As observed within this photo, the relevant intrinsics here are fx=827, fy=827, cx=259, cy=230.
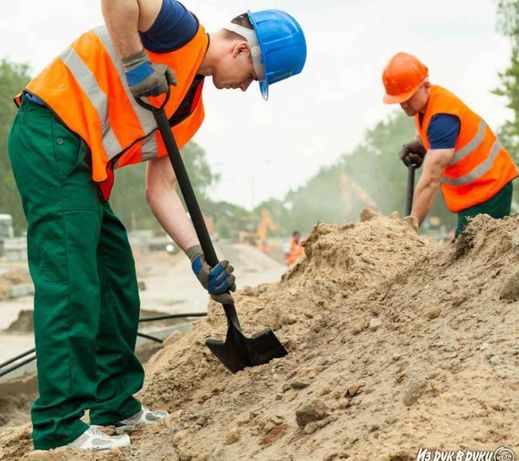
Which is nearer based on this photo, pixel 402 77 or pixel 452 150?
pixel 452 150

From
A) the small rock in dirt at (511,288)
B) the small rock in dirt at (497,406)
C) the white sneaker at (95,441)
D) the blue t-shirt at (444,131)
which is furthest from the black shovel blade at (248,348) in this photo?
the blue t-shirt at (444,131)

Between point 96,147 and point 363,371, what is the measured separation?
4.52ft

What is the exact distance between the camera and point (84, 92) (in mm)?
3344

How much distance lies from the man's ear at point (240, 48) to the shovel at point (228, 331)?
1.24ft

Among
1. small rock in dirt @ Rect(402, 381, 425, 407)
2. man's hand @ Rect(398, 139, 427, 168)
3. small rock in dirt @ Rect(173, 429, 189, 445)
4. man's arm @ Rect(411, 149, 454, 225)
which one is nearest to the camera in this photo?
small rock in dirt @ Rect(402, 381, 425, 407)

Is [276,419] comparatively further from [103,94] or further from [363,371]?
[103,94]

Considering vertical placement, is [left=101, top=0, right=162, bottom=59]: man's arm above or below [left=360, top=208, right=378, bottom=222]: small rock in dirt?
above

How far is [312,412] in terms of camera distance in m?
2.63

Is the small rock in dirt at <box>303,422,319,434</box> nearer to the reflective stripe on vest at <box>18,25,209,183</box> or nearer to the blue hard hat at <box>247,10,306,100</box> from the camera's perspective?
the reflective stripe on vest at <box>18,25,209,183</box>

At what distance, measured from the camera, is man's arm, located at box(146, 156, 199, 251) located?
3.82 metres

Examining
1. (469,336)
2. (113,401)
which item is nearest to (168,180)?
(113,401)

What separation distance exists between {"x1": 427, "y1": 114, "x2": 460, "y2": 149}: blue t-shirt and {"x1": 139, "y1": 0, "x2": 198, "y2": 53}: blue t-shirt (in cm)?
279

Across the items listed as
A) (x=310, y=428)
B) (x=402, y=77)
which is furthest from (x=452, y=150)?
(x=310, y=428)

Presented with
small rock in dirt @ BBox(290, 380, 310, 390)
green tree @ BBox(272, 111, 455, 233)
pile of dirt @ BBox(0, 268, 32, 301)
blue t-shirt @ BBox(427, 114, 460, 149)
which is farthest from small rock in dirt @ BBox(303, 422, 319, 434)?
green tree @ BBox(272, 111, 455, 233)
